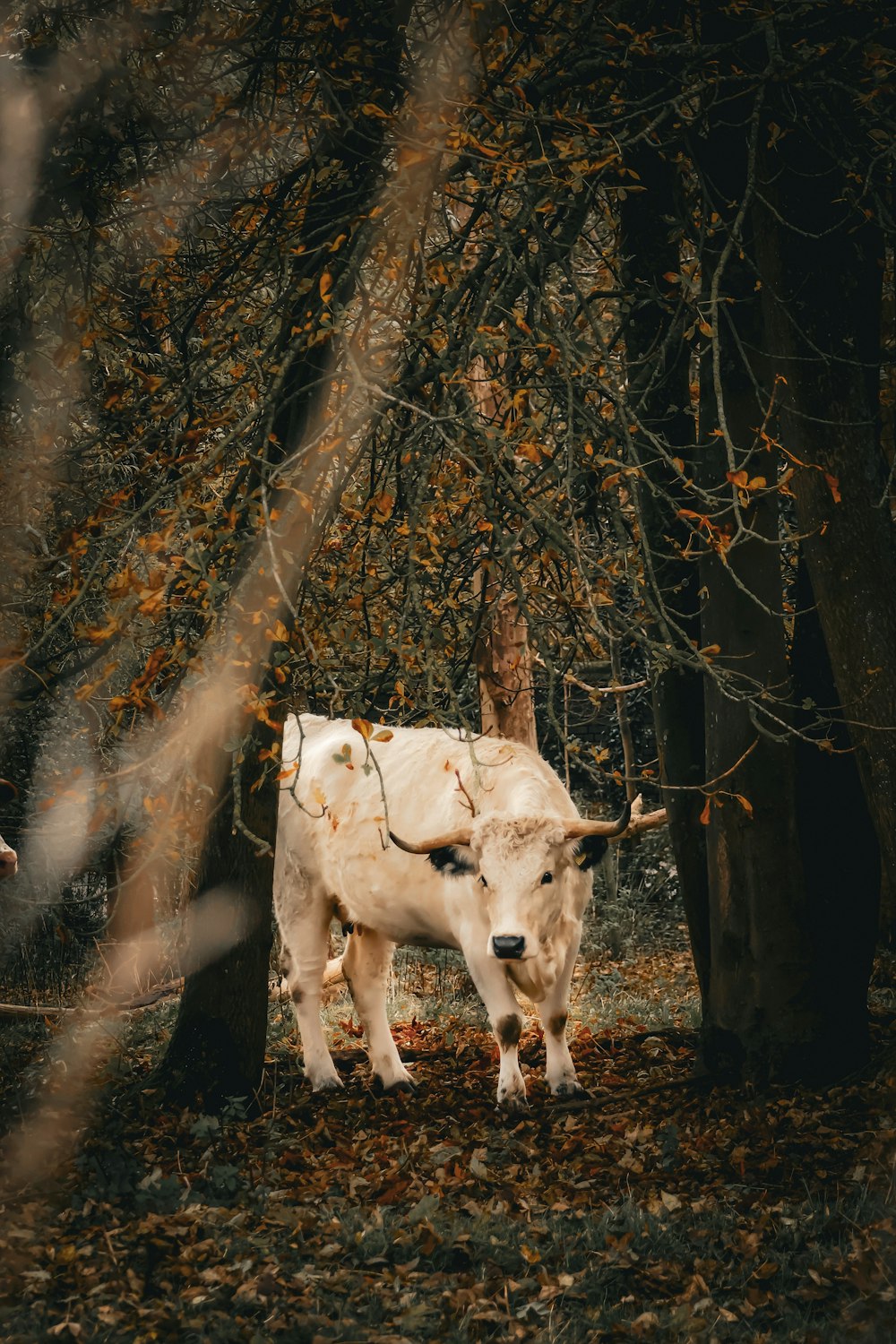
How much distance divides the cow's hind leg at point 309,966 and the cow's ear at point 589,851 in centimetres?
214

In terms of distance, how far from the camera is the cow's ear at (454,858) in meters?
A: 7.79

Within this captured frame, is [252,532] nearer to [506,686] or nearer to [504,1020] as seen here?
[504,1020]

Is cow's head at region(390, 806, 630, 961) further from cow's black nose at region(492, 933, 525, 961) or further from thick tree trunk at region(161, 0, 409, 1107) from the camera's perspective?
thick tree trunk at region(161, 0, 409, 1107)

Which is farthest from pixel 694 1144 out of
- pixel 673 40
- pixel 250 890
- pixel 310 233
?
pixel 673 40

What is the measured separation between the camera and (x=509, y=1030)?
7.48m

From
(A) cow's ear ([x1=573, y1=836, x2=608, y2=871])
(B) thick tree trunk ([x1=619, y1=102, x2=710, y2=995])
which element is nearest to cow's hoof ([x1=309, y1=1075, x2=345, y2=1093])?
(A) cow's ear ([x1=573, y1=836, x2=608, y2=871])

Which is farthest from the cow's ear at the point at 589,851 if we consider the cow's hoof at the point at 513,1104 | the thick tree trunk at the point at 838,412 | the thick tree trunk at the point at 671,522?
the thick tree trunk at the point at 838,412

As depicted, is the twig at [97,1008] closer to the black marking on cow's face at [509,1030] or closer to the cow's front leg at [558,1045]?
the black marking on cow's face at [509,1030]

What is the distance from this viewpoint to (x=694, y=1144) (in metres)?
6.12

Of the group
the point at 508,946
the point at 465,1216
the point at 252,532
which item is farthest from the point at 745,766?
the point at 252,532

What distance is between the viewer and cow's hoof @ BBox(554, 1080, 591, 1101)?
744 centimetres

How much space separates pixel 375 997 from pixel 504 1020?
1215 mm

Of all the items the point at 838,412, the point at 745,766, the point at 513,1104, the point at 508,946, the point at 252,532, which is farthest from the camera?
the point at 513,1104

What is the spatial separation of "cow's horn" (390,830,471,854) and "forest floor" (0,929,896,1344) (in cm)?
152
